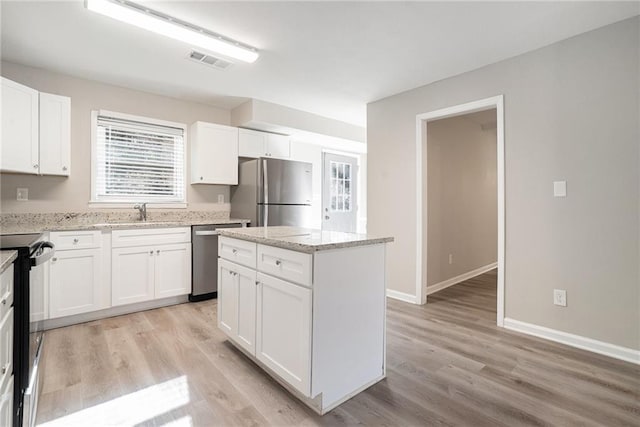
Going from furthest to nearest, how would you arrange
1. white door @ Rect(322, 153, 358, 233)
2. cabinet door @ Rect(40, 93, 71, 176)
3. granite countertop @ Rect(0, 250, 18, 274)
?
white door @ Rect(322, 153, 358, 233)
cabinet door @ Rect(40, 93, 71, 176)
granite countertop @ Rect(0, 250, 18, 274)

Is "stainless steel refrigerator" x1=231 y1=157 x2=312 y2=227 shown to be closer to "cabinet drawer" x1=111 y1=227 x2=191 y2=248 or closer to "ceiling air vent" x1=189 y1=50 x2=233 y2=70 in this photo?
"cabinet drawer" x1=111 y1=227 x2=191 y2=248

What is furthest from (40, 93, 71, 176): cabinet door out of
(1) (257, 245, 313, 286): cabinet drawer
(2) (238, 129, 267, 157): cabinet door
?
(1) (257, 245, 313, 286): cabinet drawer

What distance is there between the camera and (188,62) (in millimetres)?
2916

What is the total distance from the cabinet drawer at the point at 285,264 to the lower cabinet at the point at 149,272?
6.06 feet

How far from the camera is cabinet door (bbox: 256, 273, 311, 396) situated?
1.59 m

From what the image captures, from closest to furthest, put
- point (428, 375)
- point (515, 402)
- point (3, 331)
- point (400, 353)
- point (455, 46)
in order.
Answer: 1. point (3, 331)
2. point (515, 402)
3. point (428, 375)
4. point (400, 353)
5. point (455, 46)

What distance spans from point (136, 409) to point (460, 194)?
4.26 metres

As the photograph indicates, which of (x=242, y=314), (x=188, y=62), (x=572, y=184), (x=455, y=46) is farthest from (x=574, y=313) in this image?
(x=188, y=62)

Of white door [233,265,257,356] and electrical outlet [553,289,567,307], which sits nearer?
white door [233,265,257,356]

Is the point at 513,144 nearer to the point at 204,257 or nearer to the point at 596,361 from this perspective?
the point at 596,361

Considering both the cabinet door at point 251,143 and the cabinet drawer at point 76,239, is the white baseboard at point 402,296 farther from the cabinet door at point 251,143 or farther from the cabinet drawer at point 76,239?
the cabinet drawer at point 76,239

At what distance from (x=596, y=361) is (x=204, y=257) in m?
3.53

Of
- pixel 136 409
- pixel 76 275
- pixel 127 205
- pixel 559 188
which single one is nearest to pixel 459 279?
pixel 559 188

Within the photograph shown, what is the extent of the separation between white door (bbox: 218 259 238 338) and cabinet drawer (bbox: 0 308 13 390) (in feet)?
3.73
